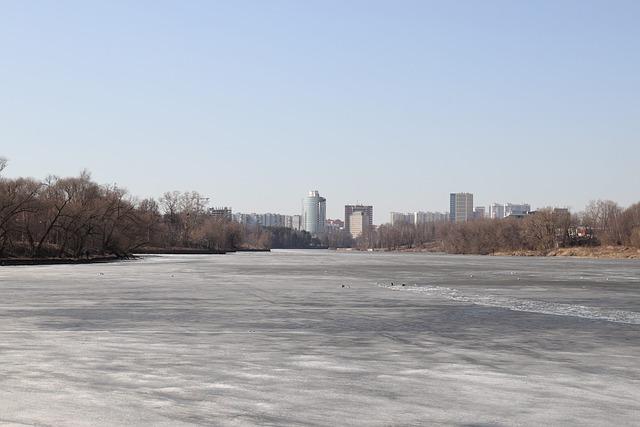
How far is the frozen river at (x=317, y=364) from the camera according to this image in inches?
286

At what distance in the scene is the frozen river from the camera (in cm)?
727

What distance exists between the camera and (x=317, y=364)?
10266mm

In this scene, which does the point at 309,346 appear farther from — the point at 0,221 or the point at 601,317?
the point at 0,221

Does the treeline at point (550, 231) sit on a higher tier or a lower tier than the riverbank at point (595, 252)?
higher

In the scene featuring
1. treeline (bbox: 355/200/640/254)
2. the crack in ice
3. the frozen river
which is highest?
treeline (bbox: 355/200/640/254)

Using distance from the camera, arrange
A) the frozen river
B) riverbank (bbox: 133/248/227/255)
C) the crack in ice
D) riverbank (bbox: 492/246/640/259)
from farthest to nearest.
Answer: riverbank (bbox: 133/248/227/255)
riverbank (bbox: 492/246/640/259)
the crack in ice
the frozen river

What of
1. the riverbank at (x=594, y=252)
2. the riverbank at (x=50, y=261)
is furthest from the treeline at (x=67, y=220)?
the riverbank at (x=594, y=252)

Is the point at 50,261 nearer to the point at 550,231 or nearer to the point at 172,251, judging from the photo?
the point at 172,251

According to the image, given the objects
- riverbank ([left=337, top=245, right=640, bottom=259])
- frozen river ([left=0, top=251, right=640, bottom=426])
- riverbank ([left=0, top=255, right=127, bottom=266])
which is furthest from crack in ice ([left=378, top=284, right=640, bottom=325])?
riverbank ([left=337, top=245, right=640, bottom=259])

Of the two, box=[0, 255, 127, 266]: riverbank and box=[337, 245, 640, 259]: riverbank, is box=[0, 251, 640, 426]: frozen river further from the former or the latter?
box=[337, 245, 640, 259]: riverbank

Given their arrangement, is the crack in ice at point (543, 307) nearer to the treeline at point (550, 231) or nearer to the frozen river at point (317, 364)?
the frozen river at point (317, 364)

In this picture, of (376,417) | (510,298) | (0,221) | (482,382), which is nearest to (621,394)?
(482,382)

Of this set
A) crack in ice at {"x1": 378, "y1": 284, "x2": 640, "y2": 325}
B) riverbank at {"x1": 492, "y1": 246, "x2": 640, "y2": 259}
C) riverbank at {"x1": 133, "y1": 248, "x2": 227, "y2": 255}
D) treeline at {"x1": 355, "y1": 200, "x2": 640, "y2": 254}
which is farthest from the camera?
treeline at {"x1": 355, "y1": 200, "x2": 640, "y2": 254}

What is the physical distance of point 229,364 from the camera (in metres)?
10.2
